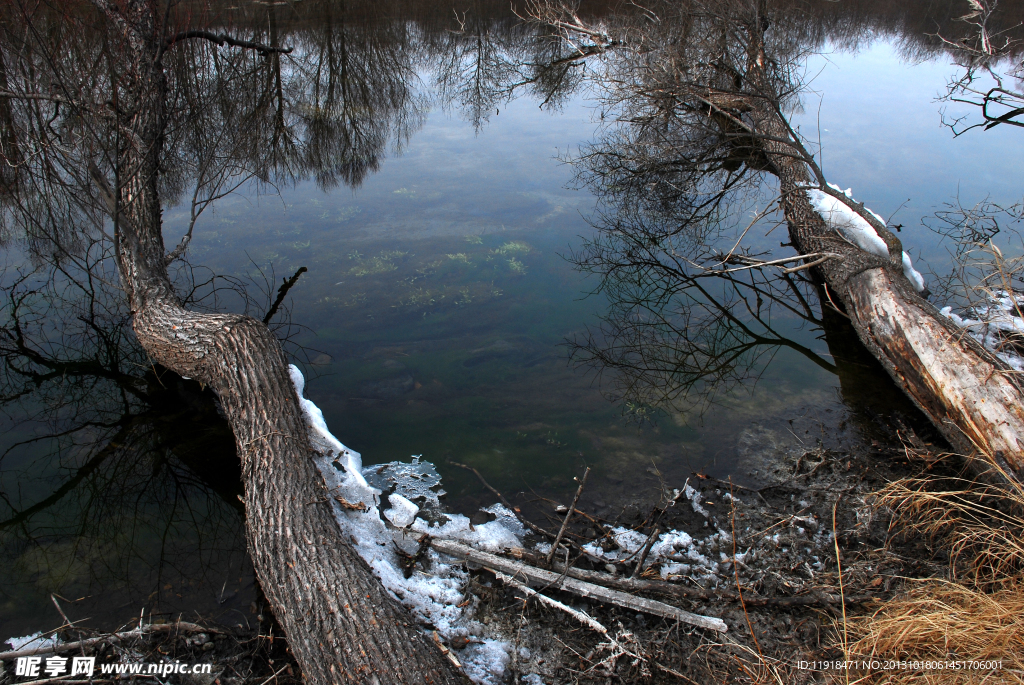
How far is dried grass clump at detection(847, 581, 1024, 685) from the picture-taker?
2.18 meters

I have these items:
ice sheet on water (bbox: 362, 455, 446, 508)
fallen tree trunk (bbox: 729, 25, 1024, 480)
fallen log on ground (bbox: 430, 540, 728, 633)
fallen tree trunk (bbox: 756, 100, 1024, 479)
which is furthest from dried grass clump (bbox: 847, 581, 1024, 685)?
ice sheet on water (bbox: 362, 455, 446, 508)

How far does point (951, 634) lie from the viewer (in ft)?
7.46

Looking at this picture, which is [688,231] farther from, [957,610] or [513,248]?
[957,610]

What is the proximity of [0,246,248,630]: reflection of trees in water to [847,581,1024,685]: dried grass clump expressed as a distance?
3.24 meters

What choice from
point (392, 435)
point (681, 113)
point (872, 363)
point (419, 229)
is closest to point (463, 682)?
point (392, 435)

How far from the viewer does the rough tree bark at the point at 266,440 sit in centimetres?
255

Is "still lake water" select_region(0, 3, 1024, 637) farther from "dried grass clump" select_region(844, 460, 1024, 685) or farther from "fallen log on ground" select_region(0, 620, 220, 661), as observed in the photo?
"dried grass clump" select_region(844, 460, 1024, 685)

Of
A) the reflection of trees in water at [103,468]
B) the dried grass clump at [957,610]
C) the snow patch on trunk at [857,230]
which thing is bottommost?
the reflection of trees in water at [103,468]

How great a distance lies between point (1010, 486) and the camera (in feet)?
10.9

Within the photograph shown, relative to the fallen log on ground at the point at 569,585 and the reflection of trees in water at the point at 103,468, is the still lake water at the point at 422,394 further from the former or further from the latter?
the fallen log on ground at the point at 569,585

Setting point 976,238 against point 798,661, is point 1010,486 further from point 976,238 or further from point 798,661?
point 976,238

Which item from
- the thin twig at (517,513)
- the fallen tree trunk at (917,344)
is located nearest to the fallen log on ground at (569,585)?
the thin twig at (517,513)

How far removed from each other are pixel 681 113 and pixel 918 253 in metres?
3.69

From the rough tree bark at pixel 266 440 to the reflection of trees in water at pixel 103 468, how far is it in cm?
46
